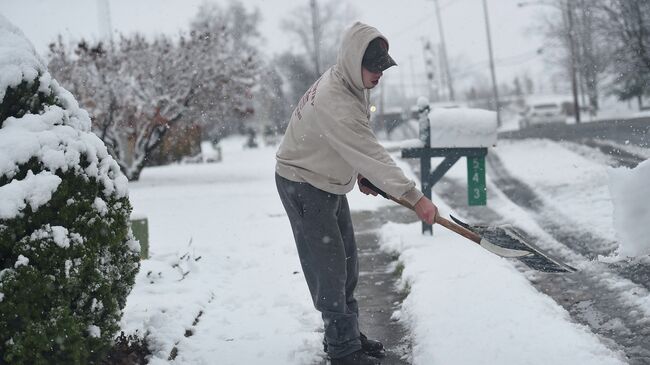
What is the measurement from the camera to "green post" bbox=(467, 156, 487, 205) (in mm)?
6641

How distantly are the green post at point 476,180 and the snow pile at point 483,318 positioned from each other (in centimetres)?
118

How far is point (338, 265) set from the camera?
139 inches

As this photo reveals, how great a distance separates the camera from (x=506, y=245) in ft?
12.5

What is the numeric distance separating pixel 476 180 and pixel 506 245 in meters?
2.94

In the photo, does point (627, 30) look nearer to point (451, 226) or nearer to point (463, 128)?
point (463, 128)

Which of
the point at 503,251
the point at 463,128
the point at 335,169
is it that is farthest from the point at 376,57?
the point at 463,128

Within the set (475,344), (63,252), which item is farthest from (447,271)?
(63,252)

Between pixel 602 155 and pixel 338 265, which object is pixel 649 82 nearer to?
pixel 602 155

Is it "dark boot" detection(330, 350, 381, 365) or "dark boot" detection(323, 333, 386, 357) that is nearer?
"dark boot" detection(330, 350, 381, 365)

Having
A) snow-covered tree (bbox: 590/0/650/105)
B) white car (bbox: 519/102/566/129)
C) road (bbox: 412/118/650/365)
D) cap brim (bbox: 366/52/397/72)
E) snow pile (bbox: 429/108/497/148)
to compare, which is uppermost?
snow-covered tree (bbox: 590/0/650/105)

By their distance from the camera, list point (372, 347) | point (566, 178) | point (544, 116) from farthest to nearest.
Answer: point (544, 116), point (566, 178), point (372, 347)

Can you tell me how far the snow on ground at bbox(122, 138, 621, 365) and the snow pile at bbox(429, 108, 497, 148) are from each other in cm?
96

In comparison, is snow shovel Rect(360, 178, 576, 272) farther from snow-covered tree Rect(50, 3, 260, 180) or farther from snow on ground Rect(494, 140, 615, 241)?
snow-covered tree Rect(50, 3, 260, 180)

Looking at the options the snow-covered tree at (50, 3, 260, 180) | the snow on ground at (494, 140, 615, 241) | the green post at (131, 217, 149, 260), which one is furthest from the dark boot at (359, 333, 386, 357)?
the snow-covered tree at (50, 3, 260, 180)
